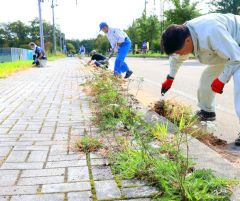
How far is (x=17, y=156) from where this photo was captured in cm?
342

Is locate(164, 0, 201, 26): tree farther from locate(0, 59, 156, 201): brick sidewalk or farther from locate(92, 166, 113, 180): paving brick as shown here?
locate(92, 166, 113, 180): paving brick

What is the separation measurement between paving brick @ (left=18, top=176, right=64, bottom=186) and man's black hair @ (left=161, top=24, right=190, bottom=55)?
64.4 inches

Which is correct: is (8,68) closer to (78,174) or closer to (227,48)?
(227,48)

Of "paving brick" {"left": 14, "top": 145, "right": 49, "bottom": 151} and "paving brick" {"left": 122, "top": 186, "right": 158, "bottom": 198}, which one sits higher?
"paving brick" {"left": 122, "top": 186, "right": 158, "bottom": 198}

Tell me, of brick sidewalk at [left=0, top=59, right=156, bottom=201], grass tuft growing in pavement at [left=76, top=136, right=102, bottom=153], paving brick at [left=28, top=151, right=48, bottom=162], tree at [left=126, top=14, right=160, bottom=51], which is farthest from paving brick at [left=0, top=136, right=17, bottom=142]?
tree at [left=126, top=14, right=160, bottom=51]

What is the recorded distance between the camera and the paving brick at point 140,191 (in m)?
2.49

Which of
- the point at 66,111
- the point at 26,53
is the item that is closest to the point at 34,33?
the point at 26,53

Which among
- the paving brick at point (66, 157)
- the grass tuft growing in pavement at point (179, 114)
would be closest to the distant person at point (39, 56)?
the grass tuft growing in pavement at point (179, 114)

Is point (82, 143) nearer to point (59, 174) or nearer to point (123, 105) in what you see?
point (59, 174)

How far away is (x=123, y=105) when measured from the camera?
17.0 feet

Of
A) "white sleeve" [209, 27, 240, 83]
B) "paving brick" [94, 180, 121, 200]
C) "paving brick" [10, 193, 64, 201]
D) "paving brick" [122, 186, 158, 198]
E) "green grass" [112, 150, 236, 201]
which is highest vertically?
"white sleeve" [209, 27, 240, 83]

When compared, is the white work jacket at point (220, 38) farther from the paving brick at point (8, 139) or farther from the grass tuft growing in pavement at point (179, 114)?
the paving brick at point (8, 139)

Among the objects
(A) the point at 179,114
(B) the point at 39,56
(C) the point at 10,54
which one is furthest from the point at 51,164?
(C) the point at 10,54

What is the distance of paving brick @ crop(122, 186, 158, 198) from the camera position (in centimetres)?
249
